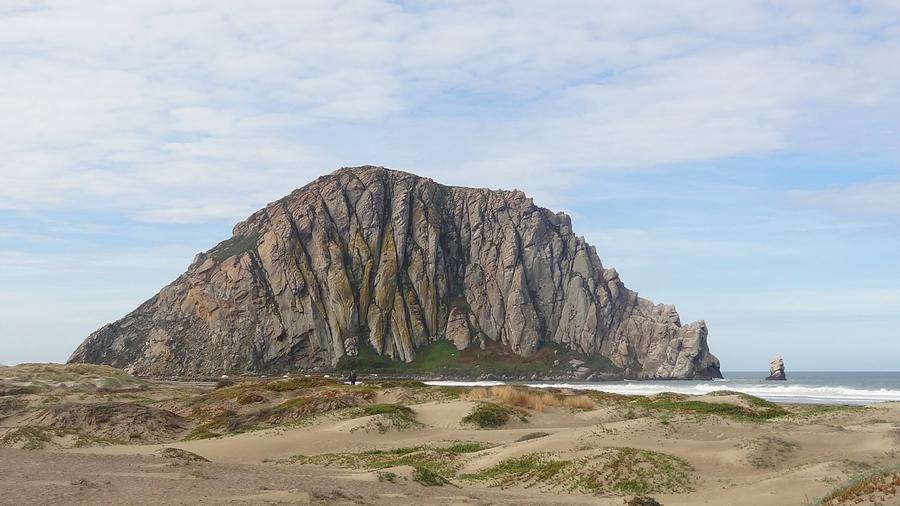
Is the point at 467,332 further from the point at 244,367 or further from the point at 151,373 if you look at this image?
the point at 151,373

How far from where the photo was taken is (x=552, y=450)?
93.8ft

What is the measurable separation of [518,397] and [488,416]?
893cm

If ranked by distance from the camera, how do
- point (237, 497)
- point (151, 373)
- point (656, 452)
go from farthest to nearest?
point (151, 373) → point (656, 452) → point (237, 497)

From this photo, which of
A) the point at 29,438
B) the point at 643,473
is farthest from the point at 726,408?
the point at 29,438

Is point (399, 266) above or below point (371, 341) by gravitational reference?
above

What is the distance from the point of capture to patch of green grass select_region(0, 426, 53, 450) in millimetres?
33500

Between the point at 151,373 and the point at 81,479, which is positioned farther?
the point at 151,373

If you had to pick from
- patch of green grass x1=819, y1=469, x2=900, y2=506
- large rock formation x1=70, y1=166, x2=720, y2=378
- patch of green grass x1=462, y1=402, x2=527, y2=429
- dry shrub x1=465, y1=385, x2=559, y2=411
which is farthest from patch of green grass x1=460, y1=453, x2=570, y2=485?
large rock formation x1=70, y1=166, x2=720, y2=378

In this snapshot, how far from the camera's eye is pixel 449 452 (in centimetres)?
3186

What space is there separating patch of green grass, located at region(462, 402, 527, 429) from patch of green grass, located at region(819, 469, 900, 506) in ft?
85.2

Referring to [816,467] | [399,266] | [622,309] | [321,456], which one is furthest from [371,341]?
[816,467]

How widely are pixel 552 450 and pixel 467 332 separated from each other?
150 metres

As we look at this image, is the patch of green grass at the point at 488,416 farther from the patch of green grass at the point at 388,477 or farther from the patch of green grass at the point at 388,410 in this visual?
the patch of green grass at the point at 388,477

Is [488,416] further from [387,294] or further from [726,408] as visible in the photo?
[387,294]
